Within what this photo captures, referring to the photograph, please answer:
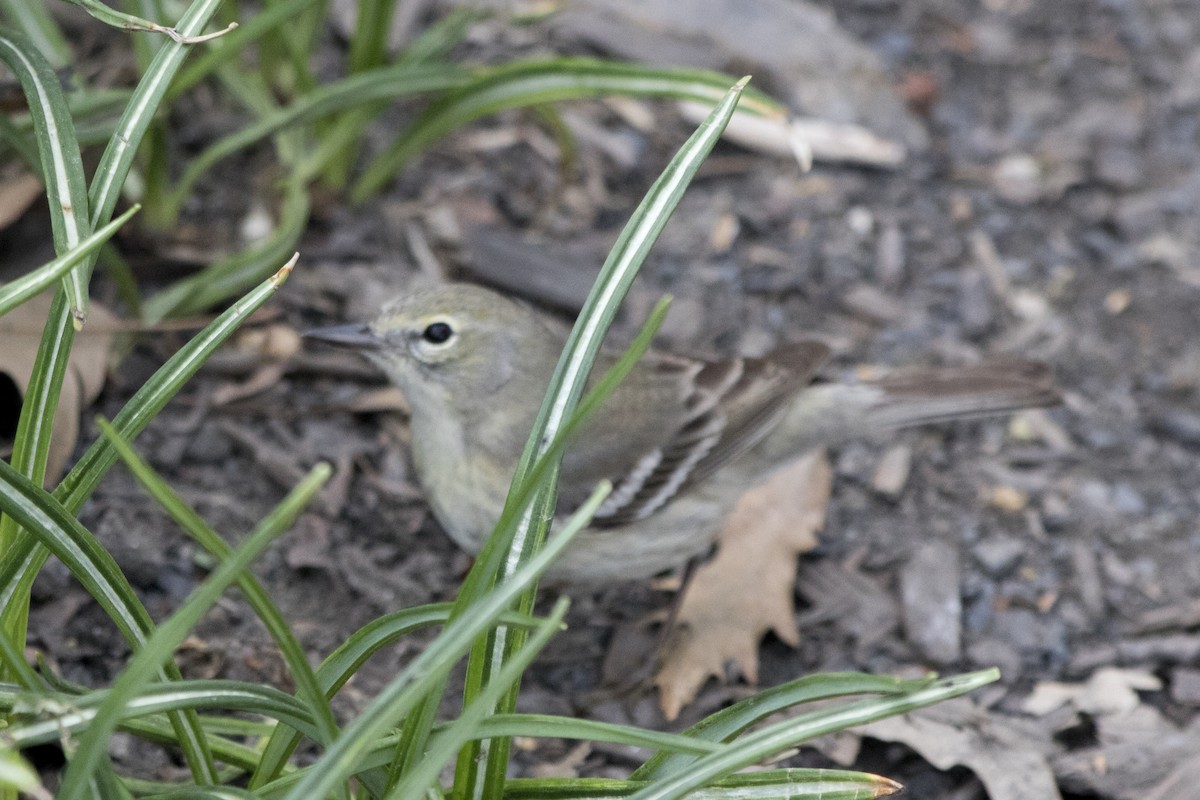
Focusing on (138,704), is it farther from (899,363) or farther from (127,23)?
(899,363)

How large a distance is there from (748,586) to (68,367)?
102 inches

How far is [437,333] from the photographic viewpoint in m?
4.35

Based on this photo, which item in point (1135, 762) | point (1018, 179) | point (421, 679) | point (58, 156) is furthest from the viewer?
point (1018, 179)

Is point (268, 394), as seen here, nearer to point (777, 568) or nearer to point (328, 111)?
point (328, 111)

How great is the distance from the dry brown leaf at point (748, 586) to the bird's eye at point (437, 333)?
1.40 meters

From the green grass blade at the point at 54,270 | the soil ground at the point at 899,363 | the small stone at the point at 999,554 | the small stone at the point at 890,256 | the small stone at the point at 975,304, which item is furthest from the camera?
the small stone at the point at 890,256

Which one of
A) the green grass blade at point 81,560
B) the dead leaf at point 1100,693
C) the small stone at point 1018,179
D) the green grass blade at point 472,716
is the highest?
the small stone at point 1018,179

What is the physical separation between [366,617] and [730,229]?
9.29 feet

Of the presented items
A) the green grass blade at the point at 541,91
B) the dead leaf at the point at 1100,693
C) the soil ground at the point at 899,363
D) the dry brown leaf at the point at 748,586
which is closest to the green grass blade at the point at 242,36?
the green grass blade at the point at 541,91

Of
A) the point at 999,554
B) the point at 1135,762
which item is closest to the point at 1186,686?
the point at 1135,762

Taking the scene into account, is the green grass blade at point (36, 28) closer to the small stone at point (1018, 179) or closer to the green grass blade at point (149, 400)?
the green grass blade at point (149, 400)

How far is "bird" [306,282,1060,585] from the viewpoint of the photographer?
436 centimetres

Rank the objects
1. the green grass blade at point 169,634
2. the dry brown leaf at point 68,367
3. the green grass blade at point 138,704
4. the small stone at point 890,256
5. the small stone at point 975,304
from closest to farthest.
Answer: the green grass blade at point 169,634, the green grass blade at point 138,704, the dry brown leaf at point 68,367, the small stone at point 975,304, the small stone at point 890,256

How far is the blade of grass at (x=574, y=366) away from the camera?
2.77 m
